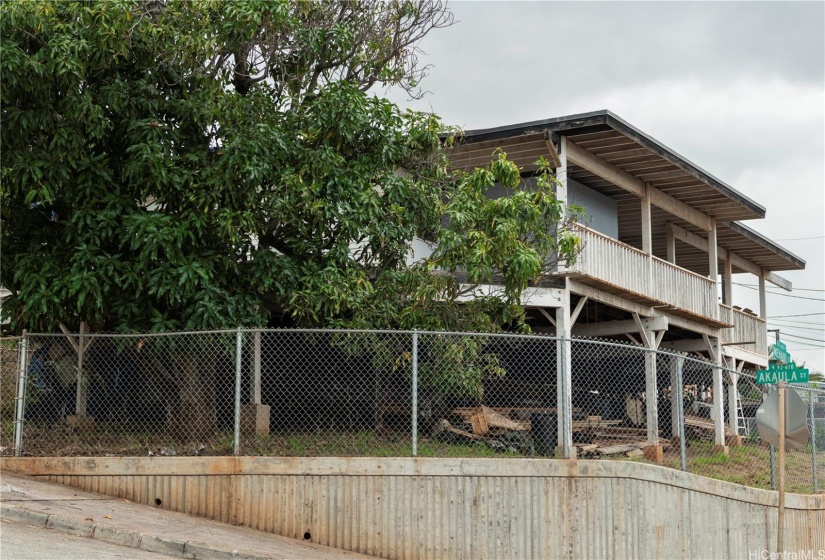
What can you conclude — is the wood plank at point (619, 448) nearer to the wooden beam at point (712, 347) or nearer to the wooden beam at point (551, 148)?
the wooden beam at point (551, 148)

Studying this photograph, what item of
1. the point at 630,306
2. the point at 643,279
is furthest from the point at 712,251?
the point at 630,306

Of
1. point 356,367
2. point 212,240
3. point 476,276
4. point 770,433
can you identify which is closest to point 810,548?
point 770,433

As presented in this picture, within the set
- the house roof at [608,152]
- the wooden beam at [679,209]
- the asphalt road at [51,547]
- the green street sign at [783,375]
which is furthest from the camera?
the wooden beam at [679,209]

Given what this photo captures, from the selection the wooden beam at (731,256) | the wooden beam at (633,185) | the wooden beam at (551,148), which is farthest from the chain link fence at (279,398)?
the wooden beam at (731,256)

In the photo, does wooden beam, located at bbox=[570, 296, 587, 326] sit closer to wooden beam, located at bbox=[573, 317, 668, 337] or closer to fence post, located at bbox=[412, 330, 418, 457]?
wooden beam, located at bbox=[573, 317, 668, 337]

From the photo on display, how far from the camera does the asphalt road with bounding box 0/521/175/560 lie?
27.3 ft

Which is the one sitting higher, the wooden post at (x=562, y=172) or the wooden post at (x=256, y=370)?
the wooden post at (x=562, y=172)

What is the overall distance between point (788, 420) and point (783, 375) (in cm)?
222

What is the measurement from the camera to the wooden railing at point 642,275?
17.3m

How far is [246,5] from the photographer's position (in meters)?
12.7

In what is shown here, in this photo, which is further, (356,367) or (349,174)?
(349,174)

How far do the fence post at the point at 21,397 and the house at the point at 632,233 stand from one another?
6459mm

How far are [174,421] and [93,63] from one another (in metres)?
4.71

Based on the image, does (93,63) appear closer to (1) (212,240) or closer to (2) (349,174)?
(1) (212,240)
